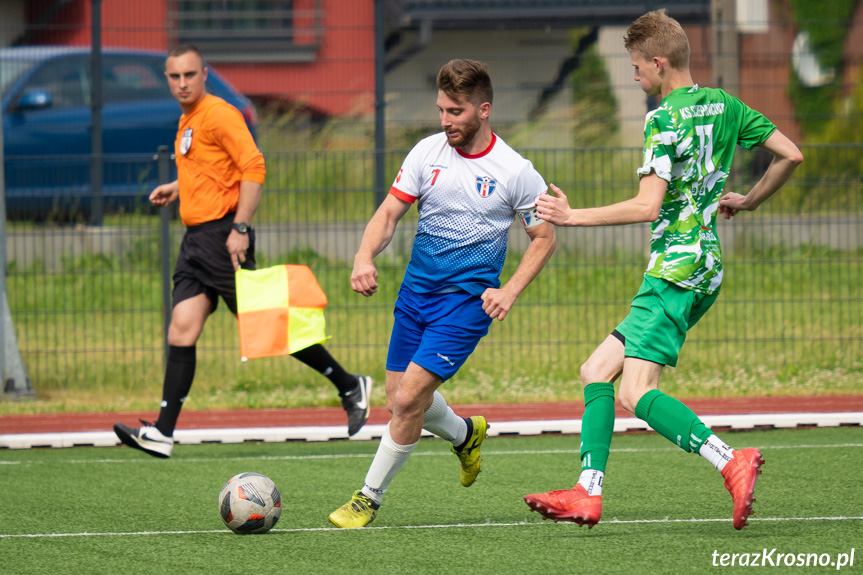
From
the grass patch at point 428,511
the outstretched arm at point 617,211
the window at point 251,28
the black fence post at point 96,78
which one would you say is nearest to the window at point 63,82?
the black fence post at point 96,78

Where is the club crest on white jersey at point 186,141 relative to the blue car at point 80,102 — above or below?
below

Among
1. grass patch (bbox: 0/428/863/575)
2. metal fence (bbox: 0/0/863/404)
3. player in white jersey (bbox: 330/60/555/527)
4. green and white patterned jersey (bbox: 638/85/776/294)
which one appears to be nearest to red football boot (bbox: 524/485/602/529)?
grass patch (bbox: 0/428/863/575)

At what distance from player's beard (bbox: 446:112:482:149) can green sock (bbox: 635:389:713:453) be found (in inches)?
52.4

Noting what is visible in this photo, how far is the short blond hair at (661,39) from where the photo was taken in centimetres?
464

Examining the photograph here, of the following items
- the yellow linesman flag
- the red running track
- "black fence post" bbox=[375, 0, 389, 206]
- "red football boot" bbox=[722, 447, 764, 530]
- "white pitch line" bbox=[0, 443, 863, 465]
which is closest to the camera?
"red football boot" bbox=[722, 447, 764, 530]

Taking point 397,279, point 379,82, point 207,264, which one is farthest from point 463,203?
point 379,82

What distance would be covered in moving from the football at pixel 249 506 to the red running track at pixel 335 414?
357cm

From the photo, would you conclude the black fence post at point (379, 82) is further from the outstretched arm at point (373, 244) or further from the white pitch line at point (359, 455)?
the outstretched arm at point (373, 244)

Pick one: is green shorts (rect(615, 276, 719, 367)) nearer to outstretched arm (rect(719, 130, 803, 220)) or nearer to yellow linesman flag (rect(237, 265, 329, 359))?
outstretched arm (rect(719, 130, 803, 220))

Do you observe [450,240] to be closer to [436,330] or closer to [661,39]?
[436,330]

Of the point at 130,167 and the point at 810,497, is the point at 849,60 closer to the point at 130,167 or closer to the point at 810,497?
the point at 130,167

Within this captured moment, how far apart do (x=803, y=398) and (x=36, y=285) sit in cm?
636

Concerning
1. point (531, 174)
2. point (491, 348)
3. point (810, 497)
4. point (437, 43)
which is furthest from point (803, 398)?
point (437, 43)

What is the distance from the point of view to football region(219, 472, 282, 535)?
4.84 m
